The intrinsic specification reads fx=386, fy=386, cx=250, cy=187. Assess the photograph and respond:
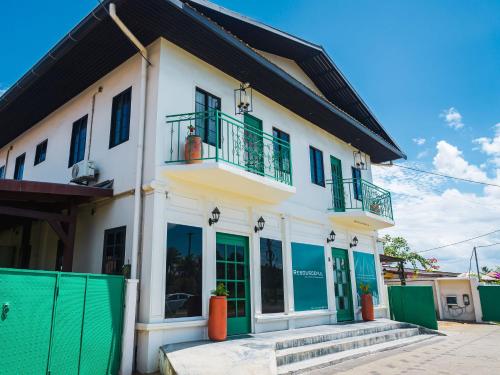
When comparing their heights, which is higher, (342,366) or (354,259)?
(354,259)

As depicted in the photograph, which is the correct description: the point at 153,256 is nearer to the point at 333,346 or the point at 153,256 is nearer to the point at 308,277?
the point at 333,346

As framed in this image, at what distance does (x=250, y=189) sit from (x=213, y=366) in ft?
13.1

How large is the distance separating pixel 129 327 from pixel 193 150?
3.28 metres

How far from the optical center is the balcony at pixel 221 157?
7.29m

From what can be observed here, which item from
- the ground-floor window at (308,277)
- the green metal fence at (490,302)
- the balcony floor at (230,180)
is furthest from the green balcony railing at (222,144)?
the green metal fence at (490,302)

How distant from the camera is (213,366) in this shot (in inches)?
208

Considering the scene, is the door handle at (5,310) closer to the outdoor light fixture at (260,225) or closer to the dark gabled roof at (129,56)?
the dark gabled roof at (129,56)

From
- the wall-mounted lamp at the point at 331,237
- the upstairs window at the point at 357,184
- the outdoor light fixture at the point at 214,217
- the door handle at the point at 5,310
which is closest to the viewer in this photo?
the door handle at the point at 5,310

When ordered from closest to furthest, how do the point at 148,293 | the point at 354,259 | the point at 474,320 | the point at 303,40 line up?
1. the point at 148,293
2. the point at 303,40
3. the point at 354,259
4. the point at 474,320

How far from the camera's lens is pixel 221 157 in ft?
27.2

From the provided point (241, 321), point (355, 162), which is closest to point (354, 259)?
point (355, 162)

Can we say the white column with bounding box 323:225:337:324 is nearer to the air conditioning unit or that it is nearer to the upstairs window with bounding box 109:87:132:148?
the upstairs window with bounding box 109:87:132:148

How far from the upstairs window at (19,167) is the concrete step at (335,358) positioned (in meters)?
10.5

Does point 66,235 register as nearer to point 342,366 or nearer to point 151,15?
point 151,15
